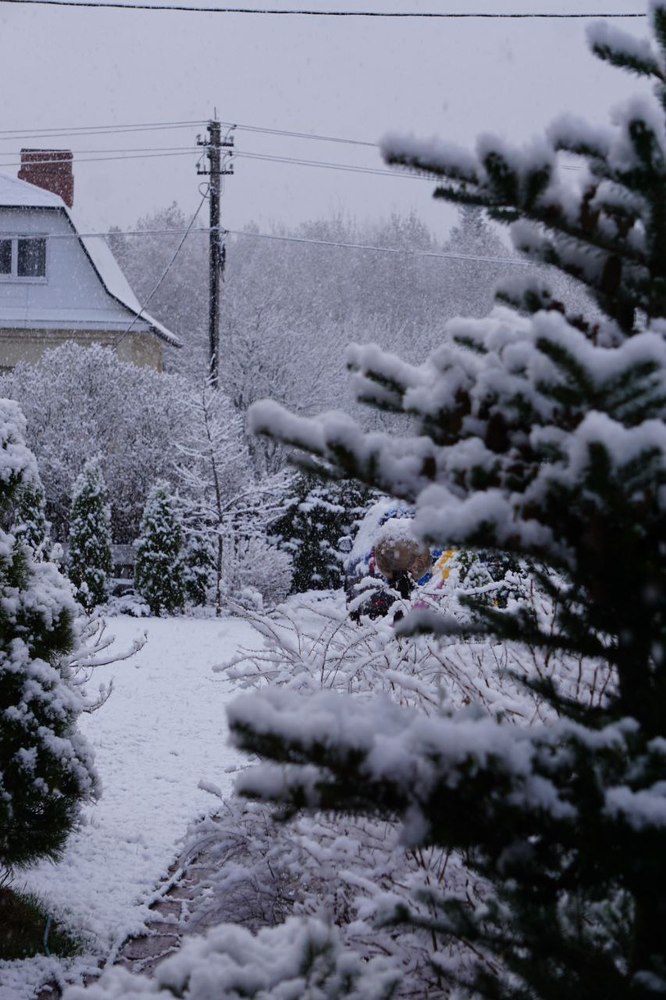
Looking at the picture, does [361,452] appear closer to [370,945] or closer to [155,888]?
[370,945]

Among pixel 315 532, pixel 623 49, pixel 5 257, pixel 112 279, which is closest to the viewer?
pixel 623 49

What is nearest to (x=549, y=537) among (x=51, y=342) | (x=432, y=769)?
(x=432, y=769)

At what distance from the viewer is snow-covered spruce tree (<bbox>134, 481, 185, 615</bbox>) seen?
50.3 ft

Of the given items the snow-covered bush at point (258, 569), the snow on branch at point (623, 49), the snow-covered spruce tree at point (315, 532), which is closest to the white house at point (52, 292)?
the snow-covered spruce tree at point (315, 532)

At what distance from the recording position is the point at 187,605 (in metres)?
16.2

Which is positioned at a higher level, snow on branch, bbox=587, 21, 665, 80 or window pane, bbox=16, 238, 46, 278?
snow on branch, bbox=587, 21, 665, 80

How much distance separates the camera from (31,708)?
13.5 feet

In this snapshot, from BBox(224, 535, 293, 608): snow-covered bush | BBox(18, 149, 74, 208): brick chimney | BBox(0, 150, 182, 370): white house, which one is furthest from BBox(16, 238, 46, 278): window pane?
BBox(224, 535, 293, 608): snow-covered bush

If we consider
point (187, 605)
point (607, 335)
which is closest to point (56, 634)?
point (607, 335)

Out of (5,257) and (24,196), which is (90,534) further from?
(5,257)

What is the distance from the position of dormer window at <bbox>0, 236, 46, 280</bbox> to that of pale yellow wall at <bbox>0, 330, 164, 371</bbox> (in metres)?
1.56

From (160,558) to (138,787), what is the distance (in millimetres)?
8653

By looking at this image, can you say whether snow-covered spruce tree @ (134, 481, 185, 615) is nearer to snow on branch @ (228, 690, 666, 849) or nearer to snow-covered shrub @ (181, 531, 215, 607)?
snow-covered shrub @ (181, 531, 215, 607)

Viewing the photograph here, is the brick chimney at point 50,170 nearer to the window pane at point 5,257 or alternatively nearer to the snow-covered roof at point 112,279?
the snow-covered roof at point 112,279
